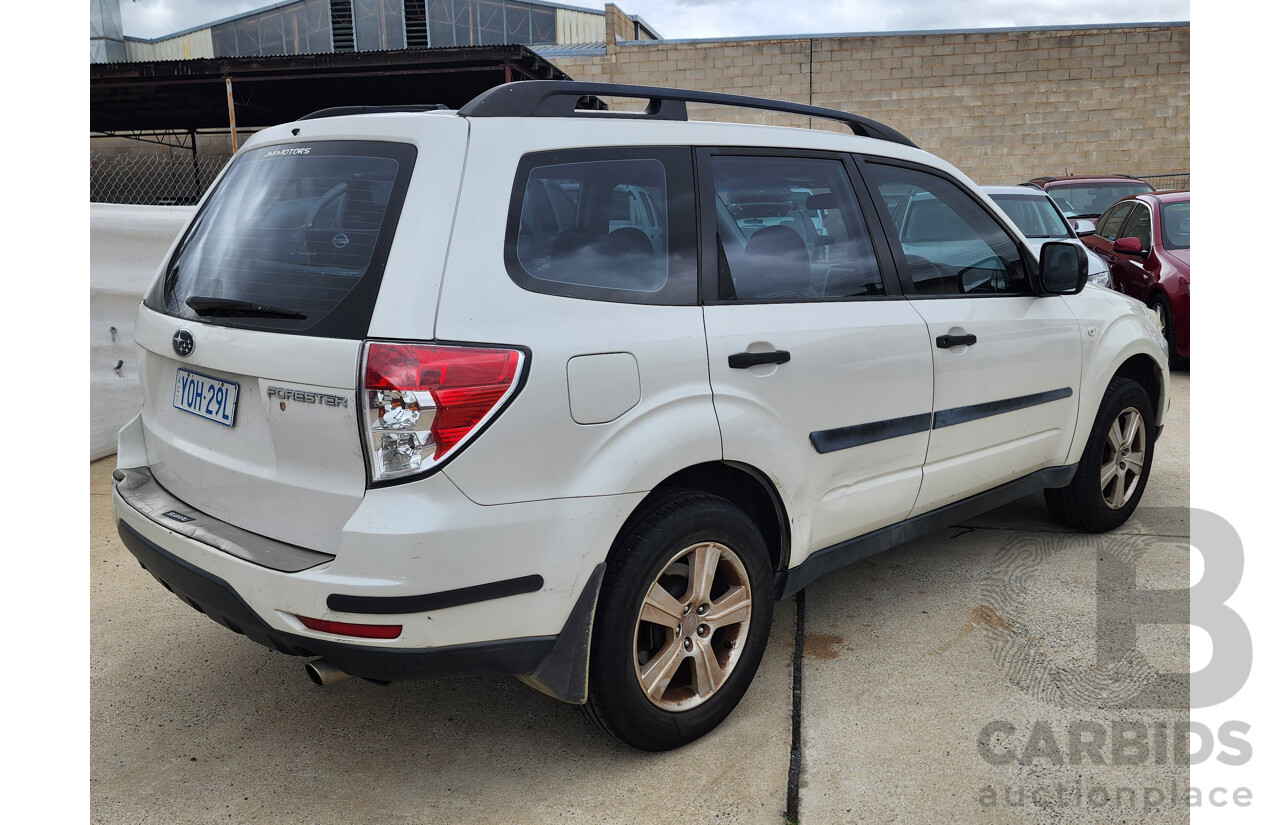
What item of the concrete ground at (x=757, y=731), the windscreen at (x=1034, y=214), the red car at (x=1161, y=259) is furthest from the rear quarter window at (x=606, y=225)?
the windscreen at (x=1034, y=214)

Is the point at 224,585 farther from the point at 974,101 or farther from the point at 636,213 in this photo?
the point at 974,101

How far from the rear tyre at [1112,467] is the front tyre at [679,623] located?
6.82 ft

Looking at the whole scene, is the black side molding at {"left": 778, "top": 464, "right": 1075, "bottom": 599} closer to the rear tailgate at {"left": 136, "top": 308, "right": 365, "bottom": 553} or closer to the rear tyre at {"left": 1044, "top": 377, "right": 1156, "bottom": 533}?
the rear tyre at {"left": 1044, "top": 377, "right": 1156, "bottom": 533}

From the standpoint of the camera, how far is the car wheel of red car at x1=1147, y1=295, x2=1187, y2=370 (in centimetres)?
846

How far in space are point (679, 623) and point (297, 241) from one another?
4.81ft

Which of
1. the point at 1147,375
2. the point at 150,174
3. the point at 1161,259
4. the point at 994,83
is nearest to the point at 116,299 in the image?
the point at 1147,375

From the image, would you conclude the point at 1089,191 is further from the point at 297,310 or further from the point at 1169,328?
the point at 297,310

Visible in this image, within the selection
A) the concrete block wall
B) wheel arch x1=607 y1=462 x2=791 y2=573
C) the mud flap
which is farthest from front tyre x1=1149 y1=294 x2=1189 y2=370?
the concrete block wall

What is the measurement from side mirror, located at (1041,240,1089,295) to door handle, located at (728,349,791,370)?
1.55 m

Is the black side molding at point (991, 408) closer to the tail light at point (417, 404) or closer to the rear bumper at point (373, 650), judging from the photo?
the rear bumper at point (373, 650)

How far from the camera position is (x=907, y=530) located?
3406 mm

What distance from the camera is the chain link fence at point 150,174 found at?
77.5 ft

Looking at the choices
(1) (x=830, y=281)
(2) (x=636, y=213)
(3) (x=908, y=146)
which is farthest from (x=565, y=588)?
(3) (x=908, y=146)

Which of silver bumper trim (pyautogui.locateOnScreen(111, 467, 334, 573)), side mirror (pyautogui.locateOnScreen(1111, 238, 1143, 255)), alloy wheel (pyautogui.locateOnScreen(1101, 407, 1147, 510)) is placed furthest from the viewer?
side mirror (pyautogui.locateOnScreen(1111, 238, 1143, 255))
